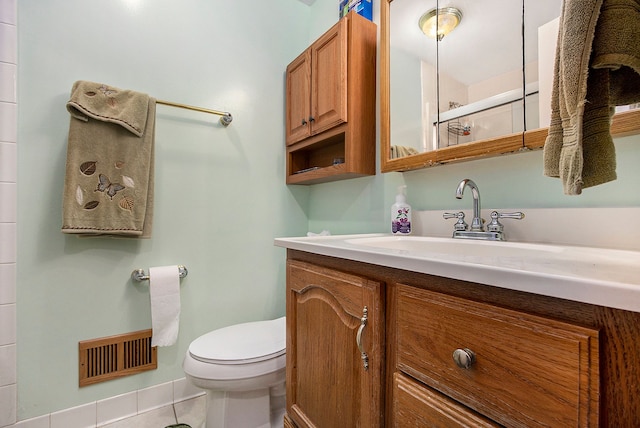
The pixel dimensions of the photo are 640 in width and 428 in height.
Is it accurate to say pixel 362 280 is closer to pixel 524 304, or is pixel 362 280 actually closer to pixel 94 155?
pixel 524 304

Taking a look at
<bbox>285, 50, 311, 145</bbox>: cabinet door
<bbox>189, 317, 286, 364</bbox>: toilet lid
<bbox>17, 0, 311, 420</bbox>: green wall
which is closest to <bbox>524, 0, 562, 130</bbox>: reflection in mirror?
<bbox>285, 50, 311, 145</bbox>: cabinet door

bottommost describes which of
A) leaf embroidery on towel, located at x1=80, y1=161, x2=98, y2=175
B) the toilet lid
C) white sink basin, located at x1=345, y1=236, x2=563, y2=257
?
the toilet lid

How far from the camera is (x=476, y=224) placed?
0.94 m

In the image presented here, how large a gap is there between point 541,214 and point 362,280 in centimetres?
58

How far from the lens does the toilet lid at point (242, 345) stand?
1.10 metres

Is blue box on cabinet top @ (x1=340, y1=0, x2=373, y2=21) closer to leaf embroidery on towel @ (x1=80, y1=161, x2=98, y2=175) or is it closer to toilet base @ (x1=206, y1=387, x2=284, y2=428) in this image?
leaf embroidery on towel @ (x1=80, y1=161, x2=98, y2=175)

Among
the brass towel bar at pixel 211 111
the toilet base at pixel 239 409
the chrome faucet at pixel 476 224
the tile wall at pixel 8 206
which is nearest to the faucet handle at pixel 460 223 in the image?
the chrome faucet at pixel 476 224

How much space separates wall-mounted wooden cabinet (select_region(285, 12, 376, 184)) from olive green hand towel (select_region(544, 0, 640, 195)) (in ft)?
2.92

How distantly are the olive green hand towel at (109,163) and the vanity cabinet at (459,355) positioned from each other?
36.4 inches

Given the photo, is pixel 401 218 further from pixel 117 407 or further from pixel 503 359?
pixel 117 407

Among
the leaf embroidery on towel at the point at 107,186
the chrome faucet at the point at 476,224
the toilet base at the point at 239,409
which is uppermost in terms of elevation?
the leaf embroidery on towel at the point at 107,186

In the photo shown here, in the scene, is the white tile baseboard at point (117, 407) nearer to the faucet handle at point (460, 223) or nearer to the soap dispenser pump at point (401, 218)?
the soap dispenser pump at point (401, 218)

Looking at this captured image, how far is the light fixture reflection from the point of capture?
1.05 meters

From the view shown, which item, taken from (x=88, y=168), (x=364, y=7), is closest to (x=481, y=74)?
(x=364, y=7)
